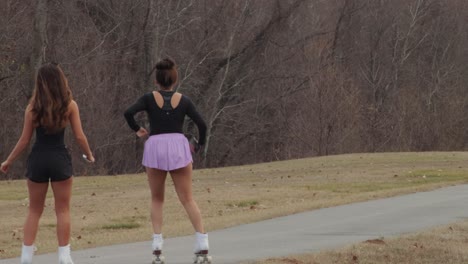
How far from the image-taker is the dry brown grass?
11.3 m

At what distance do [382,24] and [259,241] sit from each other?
52.1 meters

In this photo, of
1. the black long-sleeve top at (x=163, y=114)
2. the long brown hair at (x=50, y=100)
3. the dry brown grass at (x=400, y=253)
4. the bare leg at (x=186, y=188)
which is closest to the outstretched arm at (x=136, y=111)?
the black long-sleeve top at (x=163, y=114)

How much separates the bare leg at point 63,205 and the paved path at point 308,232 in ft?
4.29

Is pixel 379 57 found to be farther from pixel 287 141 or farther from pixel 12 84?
pixel 12 84

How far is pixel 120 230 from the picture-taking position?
16.7 metres

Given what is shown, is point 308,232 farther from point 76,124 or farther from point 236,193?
point 236,193

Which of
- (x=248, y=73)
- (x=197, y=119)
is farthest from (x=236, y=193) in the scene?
(x=248, y=73)

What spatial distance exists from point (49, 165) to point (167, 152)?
126 cm

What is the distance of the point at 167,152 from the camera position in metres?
10.8

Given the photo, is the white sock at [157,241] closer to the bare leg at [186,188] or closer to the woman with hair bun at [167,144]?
the woman with hair bun at [167,144]

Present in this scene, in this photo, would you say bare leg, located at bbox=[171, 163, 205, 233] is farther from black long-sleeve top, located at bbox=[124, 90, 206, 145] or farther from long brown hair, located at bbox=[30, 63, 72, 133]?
long brown hair, located at bbox=[30, 63, 72, 133]

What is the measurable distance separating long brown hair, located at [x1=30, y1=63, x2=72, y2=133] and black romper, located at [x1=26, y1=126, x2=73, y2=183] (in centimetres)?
9

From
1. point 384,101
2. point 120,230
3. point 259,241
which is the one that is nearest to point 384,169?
point 120,230

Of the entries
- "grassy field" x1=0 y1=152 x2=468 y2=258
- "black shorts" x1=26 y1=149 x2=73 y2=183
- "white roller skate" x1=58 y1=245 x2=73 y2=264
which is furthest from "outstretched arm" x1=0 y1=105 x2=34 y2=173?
"grassy field" x1=0 y1=152 x2=468 y2=258
